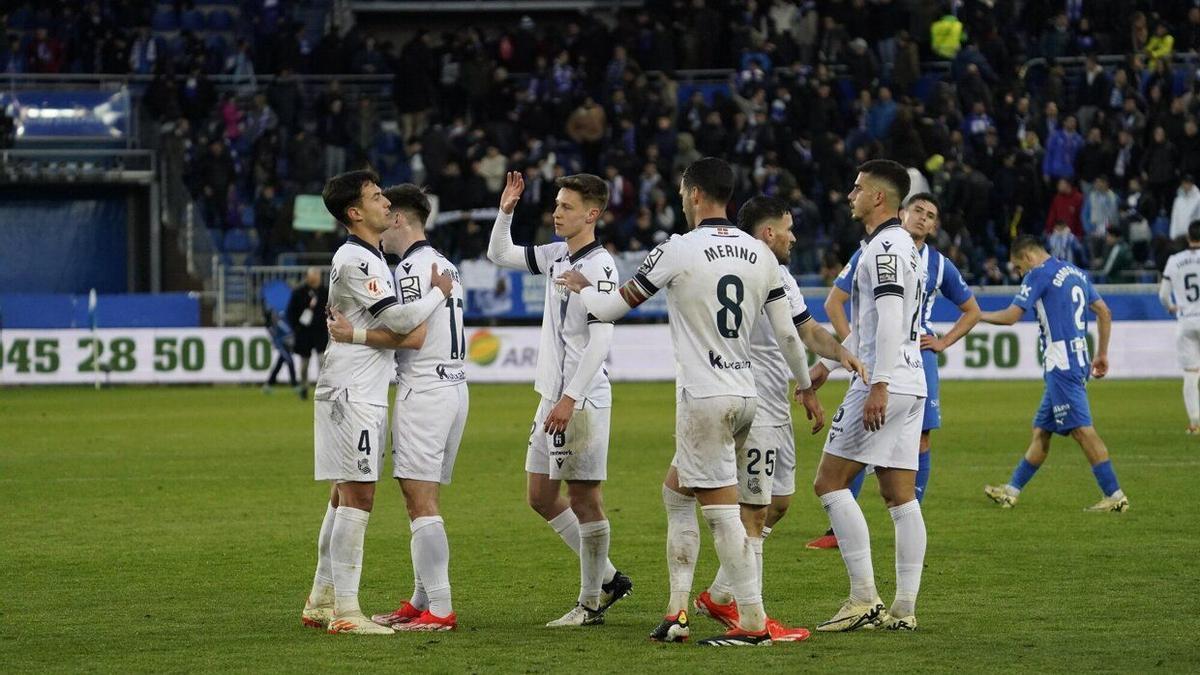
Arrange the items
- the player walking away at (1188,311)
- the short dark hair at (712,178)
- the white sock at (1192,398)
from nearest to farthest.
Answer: the short dark hair at (712,178)
the player walking away at (1188,311)
the white sock at (1192,398)

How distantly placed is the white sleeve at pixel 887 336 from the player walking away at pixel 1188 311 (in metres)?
12.4

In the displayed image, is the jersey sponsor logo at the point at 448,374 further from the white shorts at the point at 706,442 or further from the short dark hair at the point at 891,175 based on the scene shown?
the short dark hair at the point at 891,175

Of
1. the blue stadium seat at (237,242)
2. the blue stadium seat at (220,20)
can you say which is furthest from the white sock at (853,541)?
the blue stadium seat at (220,20)

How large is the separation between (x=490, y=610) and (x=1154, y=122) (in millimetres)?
26343

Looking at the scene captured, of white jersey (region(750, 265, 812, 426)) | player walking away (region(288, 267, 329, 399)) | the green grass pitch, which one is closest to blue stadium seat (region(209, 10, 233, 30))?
player walking away (region(288, 267, 329, 399))

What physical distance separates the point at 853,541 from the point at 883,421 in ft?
2.12

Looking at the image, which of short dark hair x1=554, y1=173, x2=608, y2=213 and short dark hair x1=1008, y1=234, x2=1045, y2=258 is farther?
short dark hair x1=1008, y1=234, x2=1045, y2=258

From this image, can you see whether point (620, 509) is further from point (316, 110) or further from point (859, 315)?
point (316, 110)

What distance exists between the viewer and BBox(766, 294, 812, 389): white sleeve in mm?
8758

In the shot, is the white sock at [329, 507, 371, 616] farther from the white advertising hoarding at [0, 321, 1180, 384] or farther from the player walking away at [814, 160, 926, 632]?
the white advertising hoarding at [0, 321, 1180, 384]

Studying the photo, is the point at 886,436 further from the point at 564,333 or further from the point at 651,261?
the point at 564,333

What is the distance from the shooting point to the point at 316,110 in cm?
3791

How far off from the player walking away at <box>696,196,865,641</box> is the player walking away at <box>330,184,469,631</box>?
1406 mm

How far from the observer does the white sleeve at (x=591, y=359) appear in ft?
28.5
